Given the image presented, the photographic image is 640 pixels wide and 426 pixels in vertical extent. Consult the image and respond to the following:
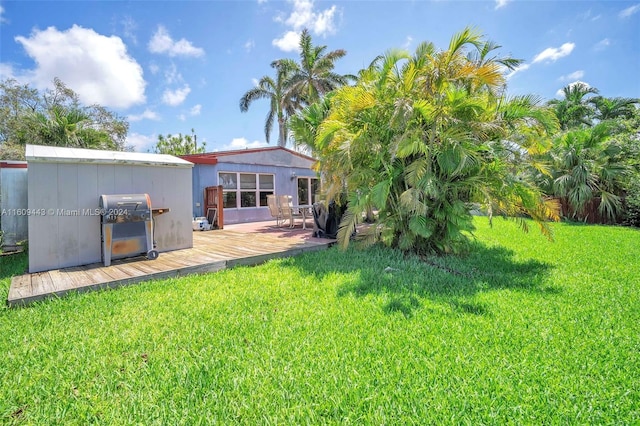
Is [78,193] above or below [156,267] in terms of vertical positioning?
above

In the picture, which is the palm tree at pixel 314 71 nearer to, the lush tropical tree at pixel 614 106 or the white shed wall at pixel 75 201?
the white shed wall at pixel 75 201

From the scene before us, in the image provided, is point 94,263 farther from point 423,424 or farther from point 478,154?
point 478,154

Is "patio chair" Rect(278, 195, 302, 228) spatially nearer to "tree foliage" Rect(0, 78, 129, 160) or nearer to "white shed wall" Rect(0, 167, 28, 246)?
"white shed wall" Rect(0, 167, 28, 246)

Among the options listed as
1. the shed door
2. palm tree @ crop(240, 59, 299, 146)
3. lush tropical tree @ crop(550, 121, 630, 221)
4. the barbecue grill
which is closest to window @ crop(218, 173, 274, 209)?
the shed door

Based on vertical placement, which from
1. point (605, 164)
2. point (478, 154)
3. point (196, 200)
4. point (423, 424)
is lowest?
point (423, 424)

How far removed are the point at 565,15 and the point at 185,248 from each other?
13028mm

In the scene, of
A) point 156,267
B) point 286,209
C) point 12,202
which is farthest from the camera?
point 286,209

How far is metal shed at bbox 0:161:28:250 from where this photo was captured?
6.05m

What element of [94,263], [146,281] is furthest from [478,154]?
[94,263]

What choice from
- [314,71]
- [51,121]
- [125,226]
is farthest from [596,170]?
[51,121]

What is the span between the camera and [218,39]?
9.83 metres

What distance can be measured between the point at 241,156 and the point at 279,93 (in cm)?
1116

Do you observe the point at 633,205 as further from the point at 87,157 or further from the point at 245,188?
the point at 87,157

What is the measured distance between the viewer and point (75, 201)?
4.63m
